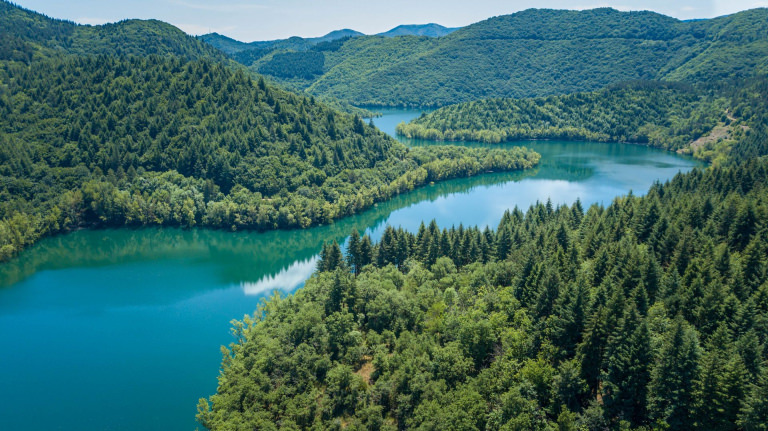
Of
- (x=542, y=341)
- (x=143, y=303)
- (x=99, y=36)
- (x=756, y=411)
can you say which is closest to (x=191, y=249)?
(x=143, y=303)

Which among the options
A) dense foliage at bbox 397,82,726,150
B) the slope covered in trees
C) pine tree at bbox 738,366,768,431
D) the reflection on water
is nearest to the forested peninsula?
pine tree at bbox 738,366,768,431

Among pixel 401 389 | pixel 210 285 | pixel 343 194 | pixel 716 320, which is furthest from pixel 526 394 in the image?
pixel 343 194

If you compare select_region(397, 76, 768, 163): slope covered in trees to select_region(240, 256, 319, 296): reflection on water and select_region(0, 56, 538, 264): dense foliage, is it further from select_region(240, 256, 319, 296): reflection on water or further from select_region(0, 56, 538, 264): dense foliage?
select_region(240, 256, 319, 296): reflection on water

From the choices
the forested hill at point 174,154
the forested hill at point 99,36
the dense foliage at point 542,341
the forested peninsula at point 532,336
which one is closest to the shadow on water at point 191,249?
the forested hill at point 174,154

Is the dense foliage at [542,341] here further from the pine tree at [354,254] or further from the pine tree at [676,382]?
the pine tree at [354,254]

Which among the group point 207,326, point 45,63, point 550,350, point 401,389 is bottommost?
point 207,326

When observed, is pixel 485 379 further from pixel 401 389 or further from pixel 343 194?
pixel 343 194
